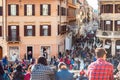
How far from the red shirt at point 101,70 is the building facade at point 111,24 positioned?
47.1 metres

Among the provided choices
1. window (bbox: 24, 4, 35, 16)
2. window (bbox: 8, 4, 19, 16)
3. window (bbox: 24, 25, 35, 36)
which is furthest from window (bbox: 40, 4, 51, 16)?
window (bbox: 8, 4, 19, 16)

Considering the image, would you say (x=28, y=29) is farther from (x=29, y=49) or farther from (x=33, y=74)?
(x=33, y=74)

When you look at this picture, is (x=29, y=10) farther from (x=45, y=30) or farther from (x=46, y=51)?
(x=46, y=51)

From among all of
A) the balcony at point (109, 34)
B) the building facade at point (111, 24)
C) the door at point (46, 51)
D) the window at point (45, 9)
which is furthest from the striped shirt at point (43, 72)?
the balcony at point (109, 34)

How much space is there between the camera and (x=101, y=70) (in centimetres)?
810

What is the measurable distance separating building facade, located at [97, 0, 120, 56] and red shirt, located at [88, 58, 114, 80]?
47.1 meters

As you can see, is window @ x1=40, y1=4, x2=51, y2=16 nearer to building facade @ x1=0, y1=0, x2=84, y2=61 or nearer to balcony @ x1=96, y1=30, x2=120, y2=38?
building facade @ x1=0, y1=0, x2=84, y2=61

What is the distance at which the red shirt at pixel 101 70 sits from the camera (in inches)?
319

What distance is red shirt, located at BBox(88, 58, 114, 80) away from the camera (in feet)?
26.6

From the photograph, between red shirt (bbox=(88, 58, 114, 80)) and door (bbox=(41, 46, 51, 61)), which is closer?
red shirt (bbox=(88, 58, 114, 80))

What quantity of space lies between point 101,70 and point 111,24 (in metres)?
48.0

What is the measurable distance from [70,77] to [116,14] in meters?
46.5

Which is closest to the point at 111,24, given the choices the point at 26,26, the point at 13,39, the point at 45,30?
the point at 45,30

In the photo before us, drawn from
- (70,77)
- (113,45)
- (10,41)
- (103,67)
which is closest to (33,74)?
(70,77)
